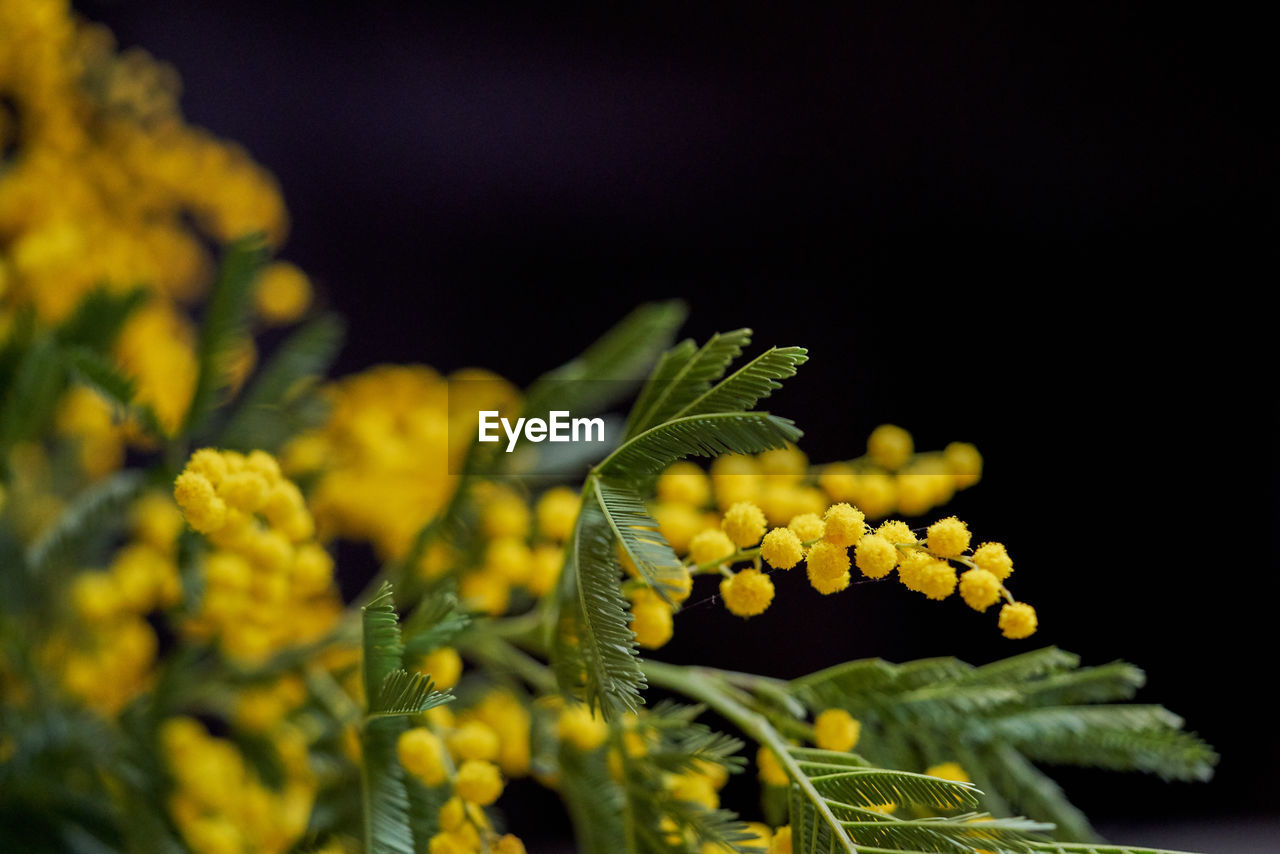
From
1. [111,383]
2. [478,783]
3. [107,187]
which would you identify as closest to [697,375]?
[478,783]

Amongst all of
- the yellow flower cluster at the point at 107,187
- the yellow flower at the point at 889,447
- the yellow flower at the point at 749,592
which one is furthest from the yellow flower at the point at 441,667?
the yellow flower cluster at the point at 107,187

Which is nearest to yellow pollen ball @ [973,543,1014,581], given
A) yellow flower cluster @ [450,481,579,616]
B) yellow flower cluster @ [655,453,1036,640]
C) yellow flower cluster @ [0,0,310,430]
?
yellow flower cluster @ [655,453,1036,640]

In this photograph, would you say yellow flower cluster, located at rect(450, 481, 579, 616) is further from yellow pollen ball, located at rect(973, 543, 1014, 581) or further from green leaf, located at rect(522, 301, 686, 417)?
yellow pollen ball, located at rect(973, 543, 1014, 581)

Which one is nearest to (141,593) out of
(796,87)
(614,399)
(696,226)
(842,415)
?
(614,399)

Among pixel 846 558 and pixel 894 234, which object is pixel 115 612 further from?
pixel 894 234

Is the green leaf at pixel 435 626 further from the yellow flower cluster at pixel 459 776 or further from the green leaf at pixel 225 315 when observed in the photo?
the green leaf at pixel 225 315
